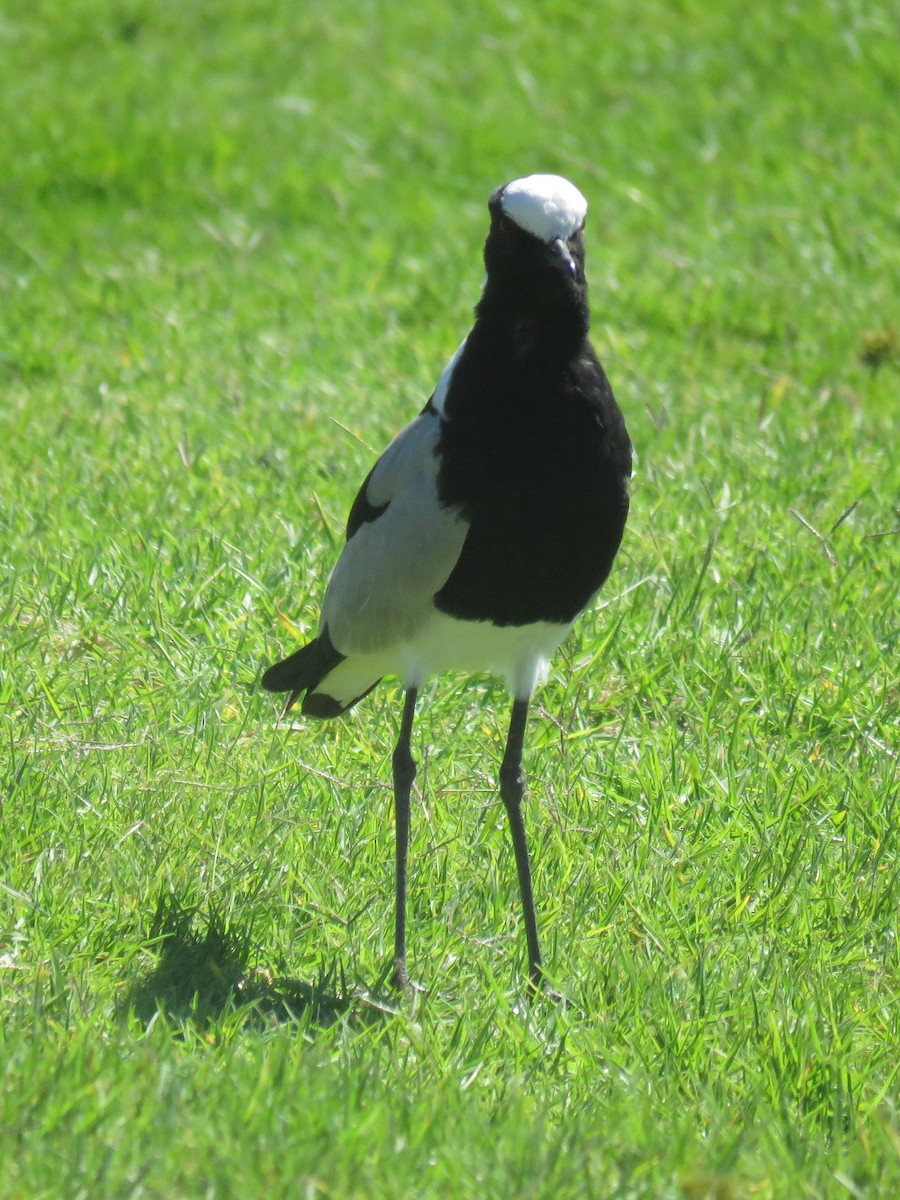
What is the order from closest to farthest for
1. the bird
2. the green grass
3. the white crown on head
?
the green grass → the white crown on head → the bird

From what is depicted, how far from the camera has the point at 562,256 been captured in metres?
3.10

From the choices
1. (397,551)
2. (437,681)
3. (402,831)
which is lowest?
(437,681)

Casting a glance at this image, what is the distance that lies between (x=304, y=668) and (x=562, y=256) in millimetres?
1294

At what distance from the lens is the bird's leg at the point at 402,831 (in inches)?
130

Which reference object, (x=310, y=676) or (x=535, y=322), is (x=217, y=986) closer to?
(x=310, y=676)

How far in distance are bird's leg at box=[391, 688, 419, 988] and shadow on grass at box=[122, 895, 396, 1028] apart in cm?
12

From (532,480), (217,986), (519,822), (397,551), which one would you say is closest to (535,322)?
(532,480)

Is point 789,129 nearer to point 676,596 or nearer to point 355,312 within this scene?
point 355,312

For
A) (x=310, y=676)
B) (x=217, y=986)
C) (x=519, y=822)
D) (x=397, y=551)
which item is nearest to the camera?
(x=217, y=986)

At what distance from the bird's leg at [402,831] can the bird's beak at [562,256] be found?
1.04 metres

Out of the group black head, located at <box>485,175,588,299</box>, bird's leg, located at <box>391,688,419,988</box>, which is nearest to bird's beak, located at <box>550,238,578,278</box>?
black head, located at <box>485,175,588,299</box>

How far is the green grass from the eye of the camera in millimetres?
2744

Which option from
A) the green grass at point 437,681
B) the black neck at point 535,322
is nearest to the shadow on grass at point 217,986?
the green grass at point 437,681

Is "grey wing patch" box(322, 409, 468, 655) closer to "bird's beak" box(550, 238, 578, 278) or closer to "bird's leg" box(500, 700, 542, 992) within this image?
"bird's leg" box(500, 700, 542, 992)
